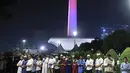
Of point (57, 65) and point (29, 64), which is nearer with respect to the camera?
point (29, 64)

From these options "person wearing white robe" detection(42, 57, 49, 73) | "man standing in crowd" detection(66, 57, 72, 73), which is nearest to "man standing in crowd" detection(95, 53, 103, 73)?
"man standing in crowd" detection(66, 57, 72, 73)

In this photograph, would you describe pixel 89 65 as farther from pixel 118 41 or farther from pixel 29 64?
pixel 118 41

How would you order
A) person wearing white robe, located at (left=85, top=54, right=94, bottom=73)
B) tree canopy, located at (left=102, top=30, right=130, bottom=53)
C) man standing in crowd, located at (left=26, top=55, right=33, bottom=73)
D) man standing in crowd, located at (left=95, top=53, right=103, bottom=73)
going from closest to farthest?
man standing in crowd, located at (left=26, top=55, right=33, bottom=73), man standing in crowd, located at (left=95, top=53, right=103, bottom=73), person wearing white robe, located at (left=85, top=54, right=94, bottom=73), tree canopy, located at (left=102, top=30, right=130, bottom=53)

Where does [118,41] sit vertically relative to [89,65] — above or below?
above

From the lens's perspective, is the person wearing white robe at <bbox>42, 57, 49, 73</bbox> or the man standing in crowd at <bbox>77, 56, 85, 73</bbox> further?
the person wearing white robe at <bbox>42, 57, 49, 73</bbox>

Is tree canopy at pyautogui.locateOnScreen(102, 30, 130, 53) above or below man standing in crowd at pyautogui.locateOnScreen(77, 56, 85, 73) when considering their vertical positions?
above

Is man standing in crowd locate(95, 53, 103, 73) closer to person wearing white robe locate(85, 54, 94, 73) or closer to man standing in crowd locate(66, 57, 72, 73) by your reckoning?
person wearing white robe locate(85, 54, 94, 73)

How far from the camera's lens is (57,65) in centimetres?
2436

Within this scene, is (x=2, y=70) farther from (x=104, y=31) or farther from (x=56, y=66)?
(x=104, y=31)

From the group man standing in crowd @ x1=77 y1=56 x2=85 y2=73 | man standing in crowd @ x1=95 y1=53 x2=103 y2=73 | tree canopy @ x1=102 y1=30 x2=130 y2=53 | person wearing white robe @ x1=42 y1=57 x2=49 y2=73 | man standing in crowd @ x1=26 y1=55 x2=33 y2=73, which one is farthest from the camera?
tree canopy @ x1=102 y1=30 x2=130 y2=53

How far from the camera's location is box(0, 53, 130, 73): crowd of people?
19.5 m

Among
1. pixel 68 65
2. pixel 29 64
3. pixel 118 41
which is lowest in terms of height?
pixel 68 65


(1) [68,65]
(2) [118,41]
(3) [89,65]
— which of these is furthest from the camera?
(2) [118,41]

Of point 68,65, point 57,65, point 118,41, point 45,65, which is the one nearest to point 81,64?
point 68,65
